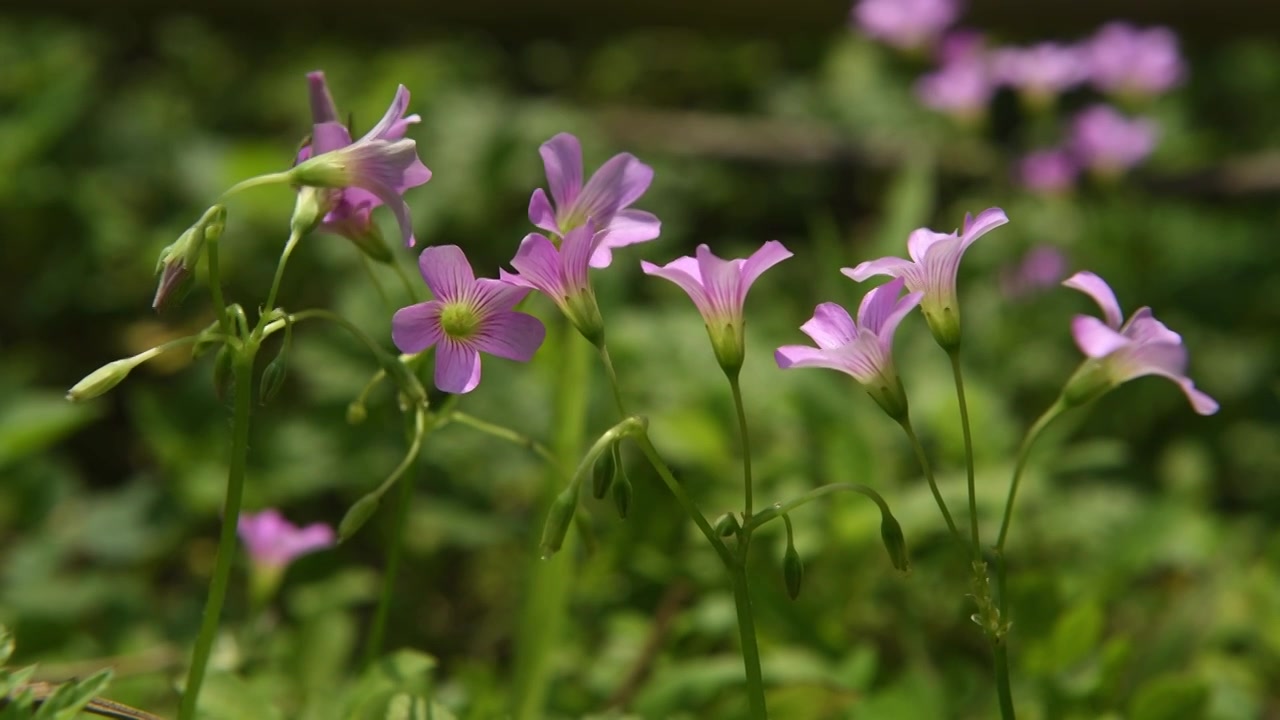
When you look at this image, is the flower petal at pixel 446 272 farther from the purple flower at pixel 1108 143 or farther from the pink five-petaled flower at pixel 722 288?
the purple flower at pixel 1108 143

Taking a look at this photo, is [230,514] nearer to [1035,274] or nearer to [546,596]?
[546,596]

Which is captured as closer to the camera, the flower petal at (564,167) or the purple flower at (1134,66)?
the flower petal at (564,167)

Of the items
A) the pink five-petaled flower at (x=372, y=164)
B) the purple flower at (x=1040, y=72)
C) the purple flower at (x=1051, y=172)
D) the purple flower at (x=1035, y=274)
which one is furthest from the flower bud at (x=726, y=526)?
the purple flower at (x=1040, y=72)

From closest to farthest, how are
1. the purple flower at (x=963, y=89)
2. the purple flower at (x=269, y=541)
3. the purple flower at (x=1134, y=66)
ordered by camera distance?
the purple flower at (x=269, y=541) → the purple flower at (x=963, y=89) → the purple flower at (x=1134, y=66)

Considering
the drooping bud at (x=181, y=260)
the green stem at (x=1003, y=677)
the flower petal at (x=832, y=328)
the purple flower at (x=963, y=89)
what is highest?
the purple flower at (x=963, y=89)

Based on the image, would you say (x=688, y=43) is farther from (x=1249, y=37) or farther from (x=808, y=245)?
(x=1249, y=37)

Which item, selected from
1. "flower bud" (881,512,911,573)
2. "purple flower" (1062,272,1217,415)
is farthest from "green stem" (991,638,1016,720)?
"purple flower" (1062,272,1217,415)

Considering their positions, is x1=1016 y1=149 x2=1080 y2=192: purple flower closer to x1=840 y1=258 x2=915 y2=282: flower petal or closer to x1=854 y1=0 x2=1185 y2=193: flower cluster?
x1=854 y1=0 x2=1185 y2=193: flower cluster

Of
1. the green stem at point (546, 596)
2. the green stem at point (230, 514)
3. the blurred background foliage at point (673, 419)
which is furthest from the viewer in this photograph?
the blurred background foliage at point (673, 419)
